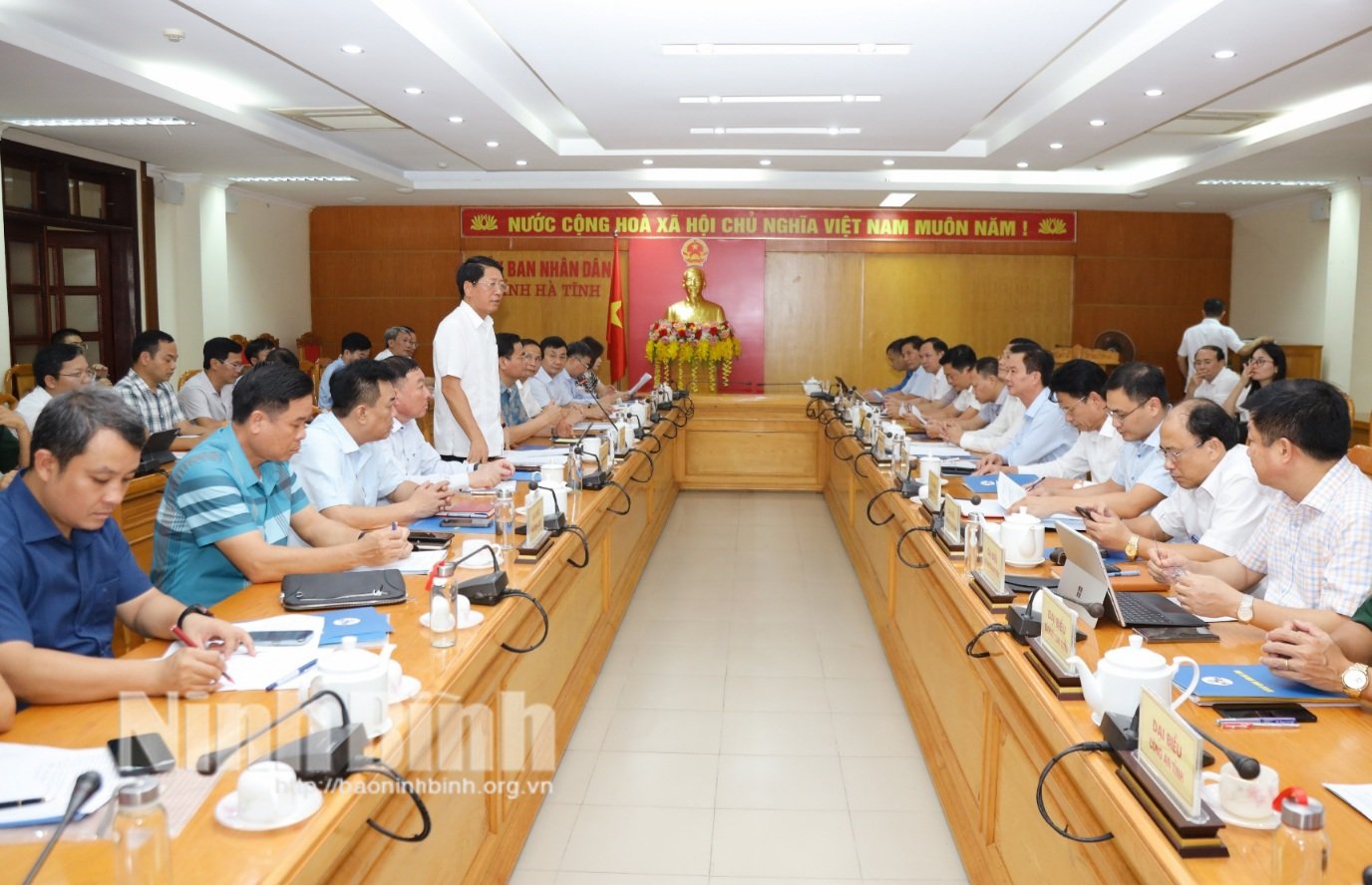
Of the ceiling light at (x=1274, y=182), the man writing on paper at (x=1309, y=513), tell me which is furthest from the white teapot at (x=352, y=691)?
the ceiling light at (x=1274, y=182)

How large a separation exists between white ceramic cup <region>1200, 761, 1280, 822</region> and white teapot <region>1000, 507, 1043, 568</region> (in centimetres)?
123

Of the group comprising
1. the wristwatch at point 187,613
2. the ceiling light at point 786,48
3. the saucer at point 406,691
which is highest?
the ceiling light at point 786,48

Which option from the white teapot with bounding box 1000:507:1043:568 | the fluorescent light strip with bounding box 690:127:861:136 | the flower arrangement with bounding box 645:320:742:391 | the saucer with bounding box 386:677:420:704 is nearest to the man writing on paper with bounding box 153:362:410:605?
the saucer with bounding box 386:677:420:704

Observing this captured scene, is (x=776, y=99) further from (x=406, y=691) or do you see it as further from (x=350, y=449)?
(x=406, y=691)

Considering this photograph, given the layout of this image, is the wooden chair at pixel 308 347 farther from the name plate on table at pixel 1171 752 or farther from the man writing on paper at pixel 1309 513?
the name plate on table at pixel 1171 752

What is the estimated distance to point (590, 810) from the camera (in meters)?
2.68

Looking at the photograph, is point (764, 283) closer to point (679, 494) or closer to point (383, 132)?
point (679, 494)

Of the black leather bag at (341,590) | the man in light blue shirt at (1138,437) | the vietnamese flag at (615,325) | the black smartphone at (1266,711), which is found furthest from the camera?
the vietnamese flag at (615,325)

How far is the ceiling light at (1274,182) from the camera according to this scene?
774 centimetres

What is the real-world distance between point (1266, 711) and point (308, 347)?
366 inches

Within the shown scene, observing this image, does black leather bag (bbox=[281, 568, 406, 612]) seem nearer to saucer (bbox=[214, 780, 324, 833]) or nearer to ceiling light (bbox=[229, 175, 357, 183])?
saucer (bbox=[214, 780, 324, 833])

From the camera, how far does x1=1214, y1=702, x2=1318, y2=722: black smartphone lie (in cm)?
156

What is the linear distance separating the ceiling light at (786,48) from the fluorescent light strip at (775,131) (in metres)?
1.82

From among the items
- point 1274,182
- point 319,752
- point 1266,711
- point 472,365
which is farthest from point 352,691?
point 1274,182
